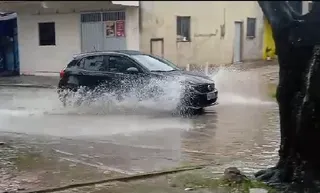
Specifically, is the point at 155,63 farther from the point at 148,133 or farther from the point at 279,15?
the point at 279,15

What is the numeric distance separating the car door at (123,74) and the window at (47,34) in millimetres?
11078

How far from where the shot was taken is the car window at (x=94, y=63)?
45.2ft

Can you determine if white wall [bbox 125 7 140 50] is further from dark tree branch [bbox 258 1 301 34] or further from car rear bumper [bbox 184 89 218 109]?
car rear bumper [bbox 184 89 218 109]

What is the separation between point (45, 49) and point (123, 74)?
12.5 meters

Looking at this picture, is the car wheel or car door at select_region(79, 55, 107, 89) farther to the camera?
the car wheel

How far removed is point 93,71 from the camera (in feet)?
45.2

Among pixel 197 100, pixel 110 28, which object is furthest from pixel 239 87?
pixel 197 100

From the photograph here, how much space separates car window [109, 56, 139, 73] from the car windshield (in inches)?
8.3

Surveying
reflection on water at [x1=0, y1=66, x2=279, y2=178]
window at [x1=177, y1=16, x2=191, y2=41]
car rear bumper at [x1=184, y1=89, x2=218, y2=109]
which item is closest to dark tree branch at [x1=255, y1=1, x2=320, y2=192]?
window at [x1=177, y1=16, x2=191, y2=41]

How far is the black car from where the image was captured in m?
12.4

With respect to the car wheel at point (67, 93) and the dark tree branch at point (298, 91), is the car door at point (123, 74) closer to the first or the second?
the car wheel at point (67, 93)

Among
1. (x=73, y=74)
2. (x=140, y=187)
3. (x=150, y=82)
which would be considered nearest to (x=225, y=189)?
(x=140, y=187)

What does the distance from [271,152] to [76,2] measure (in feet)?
19.6

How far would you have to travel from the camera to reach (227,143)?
9.23 m
